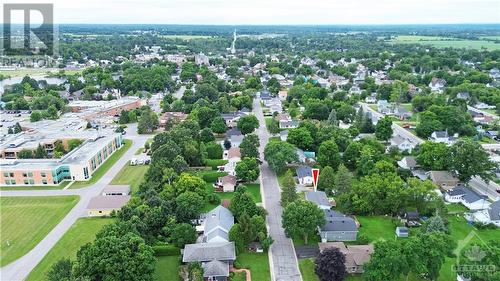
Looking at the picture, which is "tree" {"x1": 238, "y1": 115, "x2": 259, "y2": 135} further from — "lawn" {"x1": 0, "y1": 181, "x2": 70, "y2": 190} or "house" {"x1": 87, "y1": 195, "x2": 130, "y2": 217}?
"lawn" {"x1": 0, "y1": 181, "x2": 70, "y2": 190}

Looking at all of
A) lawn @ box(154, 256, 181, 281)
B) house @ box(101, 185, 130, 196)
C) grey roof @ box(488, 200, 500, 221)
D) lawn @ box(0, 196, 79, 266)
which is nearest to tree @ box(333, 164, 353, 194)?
grey roof @ box(488, 200, 500, 221)

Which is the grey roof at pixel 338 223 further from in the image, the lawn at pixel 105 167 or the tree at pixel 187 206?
the lawn at pixel 105 167

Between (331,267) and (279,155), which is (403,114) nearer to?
(279,155)

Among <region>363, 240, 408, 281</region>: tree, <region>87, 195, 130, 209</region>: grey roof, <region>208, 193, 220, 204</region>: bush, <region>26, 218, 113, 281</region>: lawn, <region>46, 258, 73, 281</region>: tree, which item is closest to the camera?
<region>46, 258, 73, 281</region>: tree

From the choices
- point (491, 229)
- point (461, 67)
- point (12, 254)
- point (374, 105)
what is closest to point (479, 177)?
point (491, 229)

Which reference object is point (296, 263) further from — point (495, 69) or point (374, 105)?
point (495, 69)
